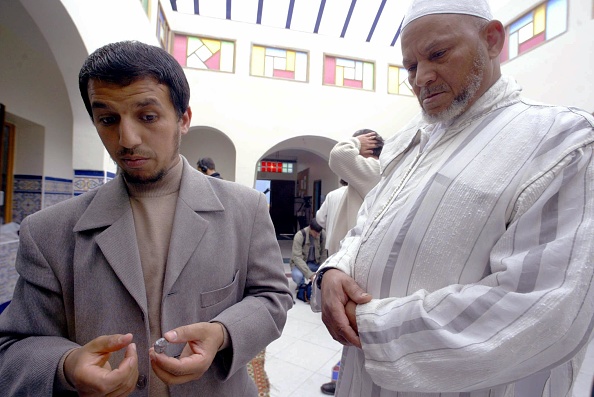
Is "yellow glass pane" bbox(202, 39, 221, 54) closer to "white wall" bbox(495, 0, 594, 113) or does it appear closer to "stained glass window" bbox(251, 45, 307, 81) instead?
"stained glass window" bbox(251, 45, 307, 81)

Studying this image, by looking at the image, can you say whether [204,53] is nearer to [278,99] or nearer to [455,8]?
[278,99]

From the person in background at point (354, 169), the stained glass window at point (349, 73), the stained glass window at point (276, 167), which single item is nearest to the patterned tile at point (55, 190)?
the person in background at point (354, 169)

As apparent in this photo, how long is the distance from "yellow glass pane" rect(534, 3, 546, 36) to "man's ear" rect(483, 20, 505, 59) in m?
7.10

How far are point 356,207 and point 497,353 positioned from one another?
151cm

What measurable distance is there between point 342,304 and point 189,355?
0.39m

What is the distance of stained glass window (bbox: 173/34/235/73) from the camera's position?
776 centimetres

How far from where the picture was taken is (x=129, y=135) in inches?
32.9

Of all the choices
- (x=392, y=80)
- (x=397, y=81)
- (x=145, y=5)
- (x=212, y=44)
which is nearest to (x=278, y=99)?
(x=212, y=44)

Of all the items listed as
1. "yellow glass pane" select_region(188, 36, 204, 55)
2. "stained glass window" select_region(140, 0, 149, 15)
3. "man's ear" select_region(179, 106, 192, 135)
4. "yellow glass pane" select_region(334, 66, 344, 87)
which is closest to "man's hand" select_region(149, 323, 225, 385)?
"man's ear" select_region(179, 106, 192, 135)

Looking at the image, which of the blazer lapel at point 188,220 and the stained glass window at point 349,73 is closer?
the blazer lapel at point 188,220

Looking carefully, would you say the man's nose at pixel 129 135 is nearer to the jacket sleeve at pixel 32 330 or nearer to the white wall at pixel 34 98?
the jacket sleeve at pixel 32 330

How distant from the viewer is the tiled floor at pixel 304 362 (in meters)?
2.59

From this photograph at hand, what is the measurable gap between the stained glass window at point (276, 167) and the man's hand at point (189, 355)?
13273mm

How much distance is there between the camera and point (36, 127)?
4.45 meters
